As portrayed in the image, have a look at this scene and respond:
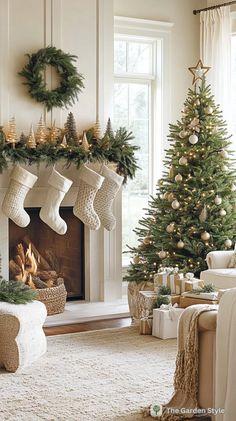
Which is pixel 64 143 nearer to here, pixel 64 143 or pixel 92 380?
pixel 64 143

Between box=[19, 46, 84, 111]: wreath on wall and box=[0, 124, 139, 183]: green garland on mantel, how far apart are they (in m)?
0.38

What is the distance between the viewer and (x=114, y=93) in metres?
7.45

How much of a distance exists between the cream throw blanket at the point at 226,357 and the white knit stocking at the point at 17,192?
314 centimetres

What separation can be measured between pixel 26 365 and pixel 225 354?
184 centimetres

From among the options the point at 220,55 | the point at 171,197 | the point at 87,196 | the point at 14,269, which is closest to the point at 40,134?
the point at 87,196

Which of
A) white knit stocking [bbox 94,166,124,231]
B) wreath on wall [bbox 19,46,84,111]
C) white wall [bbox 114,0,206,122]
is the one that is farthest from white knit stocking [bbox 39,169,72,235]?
white wall [bbox 114,0,206,122]

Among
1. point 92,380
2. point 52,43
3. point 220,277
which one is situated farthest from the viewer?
point 52,43

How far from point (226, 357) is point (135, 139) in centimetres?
459

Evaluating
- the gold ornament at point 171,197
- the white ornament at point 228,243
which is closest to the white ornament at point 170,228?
the gold ornament at point 171,197

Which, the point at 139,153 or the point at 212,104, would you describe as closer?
the point at 212,104

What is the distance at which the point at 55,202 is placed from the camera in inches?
250

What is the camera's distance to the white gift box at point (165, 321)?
5.49 meters

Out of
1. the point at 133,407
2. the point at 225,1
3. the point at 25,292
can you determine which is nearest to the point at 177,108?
the point at 225,1

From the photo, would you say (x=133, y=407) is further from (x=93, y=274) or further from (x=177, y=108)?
(x=177, y=108)
